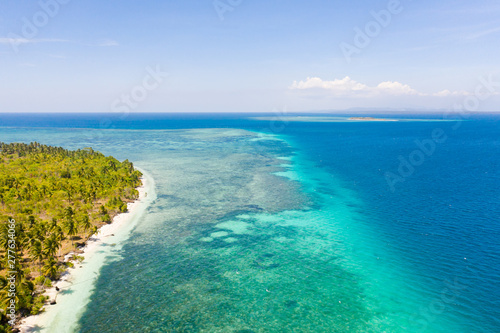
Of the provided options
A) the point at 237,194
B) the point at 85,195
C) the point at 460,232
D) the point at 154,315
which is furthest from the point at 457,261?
the point at 85,195

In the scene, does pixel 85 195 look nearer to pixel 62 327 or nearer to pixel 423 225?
pixel 62 327

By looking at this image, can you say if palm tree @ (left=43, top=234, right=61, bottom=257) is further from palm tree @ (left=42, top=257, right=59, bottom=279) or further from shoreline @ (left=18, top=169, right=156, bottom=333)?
shoreline @ (left=18, top=169, right=156, bottom=333)

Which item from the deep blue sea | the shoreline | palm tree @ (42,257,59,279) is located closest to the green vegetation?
palm tree @ (42,257,59,279)

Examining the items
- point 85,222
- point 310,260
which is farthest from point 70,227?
point 310,260

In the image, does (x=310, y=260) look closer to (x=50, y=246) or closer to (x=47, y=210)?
(x=50, y=246)

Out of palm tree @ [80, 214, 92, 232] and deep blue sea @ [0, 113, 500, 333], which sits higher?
palm tree @ [80, 214, 92, 232]

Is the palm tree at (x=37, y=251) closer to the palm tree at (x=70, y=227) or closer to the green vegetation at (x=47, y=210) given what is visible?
the green vegetation at (x=47, y=210)
